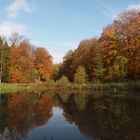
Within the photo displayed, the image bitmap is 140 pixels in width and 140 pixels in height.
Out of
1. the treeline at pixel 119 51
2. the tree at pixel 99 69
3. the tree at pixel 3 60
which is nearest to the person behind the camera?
the treeline at pixel 119 51

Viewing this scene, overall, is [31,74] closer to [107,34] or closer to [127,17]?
[107,34]

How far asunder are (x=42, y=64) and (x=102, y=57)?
73.3 ft

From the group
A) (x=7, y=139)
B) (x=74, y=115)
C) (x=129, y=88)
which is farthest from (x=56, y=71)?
(x=7, y=139)

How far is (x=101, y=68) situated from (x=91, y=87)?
4353 mm

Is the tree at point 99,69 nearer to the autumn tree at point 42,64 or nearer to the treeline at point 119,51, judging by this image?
the treeline at point 119,51

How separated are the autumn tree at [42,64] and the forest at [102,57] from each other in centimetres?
83

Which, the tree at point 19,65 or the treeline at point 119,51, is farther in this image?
the tree at point 19,65

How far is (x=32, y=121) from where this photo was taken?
586 inches

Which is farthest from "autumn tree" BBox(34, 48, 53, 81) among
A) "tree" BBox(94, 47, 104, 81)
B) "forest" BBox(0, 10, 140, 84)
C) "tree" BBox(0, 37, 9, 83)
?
"tree" BBox(94, 47, 104, 81)

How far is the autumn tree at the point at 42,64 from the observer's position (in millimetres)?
72438

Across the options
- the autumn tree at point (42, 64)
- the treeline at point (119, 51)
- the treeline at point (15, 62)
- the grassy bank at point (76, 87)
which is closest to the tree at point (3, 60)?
the treeline at point (15, 62)

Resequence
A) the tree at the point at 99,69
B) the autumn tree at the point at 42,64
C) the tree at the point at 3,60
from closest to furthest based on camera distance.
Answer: the tree at the point at 99,69
the tree at the point at 3,60
the autumn tree at the point at 42,64

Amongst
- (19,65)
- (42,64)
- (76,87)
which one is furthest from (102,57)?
(42,64)

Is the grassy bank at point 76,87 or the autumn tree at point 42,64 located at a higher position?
the autumn tree at point 42,64
